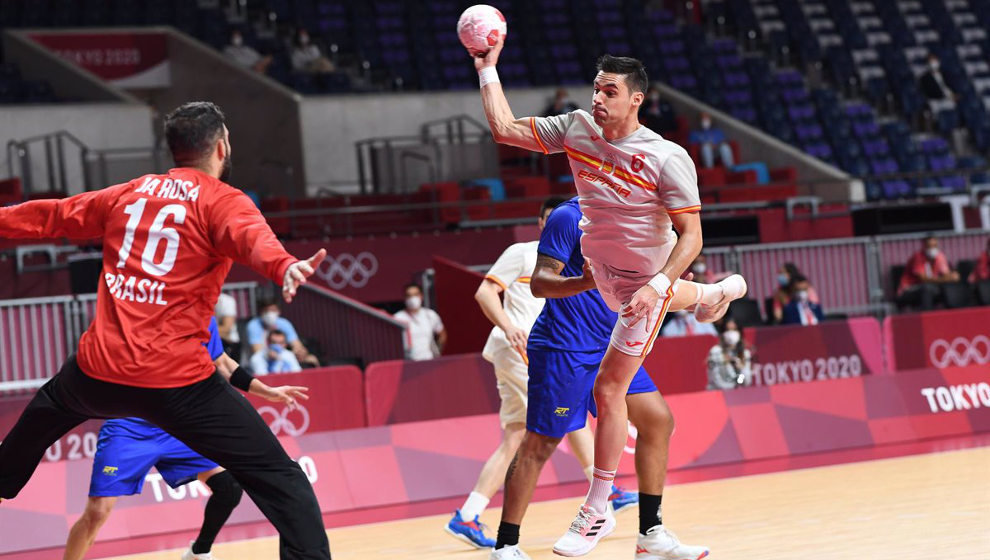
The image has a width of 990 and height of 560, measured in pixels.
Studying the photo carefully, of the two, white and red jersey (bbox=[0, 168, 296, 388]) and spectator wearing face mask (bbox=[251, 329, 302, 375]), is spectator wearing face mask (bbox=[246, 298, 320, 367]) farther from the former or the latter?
white and red jersey (bbox=[0, 168, 296, 388])

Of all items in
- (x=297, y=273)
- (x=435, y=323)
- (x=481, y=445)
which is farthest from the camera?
(x=435, y=323)

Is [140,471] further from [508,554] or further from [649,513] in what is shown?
[649,513]

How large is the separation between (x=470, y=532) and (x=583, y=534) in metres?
1.84

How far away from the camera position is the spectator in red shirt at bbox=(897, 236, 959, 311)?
20.1 metres

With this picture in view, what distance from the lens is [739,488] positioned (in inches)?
451

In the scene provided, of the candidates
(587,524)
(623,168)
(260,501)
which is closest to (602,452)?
(587,524)

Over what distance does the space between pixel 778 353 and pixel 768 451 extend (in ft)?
7.01

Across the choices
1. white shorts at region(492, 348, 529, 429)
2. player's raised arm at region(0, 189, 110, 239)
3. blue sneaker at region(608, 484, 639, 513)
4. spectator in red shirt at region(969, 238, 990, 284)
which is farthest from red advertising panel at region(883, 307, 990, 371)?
player's raised arm at region(0, 189, 110, 239)

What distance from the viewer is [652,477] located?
7.41m

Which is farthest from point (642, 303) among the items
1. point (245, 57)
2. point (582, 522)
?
point (245, 57)

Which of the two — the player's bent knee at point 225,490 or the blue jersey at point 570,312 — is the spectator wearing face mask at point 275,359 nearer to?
the player's bent knee at point 225,490

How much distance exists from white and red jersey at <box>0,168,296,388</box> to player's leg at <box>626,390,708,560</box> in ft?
8.37

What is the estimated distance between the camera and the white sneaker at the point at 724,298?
24.5 feet

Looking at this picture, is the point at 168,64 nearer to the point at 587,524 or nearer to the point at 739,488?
the point at 739,488
